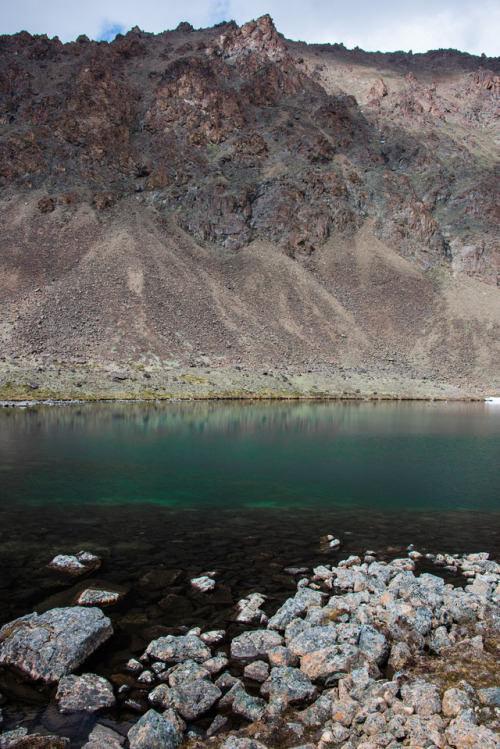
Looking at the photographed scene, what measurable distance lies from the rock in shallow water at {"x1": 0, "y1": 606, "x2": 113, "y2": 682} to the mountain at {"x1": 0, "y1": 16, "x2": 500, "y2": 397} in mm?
53787

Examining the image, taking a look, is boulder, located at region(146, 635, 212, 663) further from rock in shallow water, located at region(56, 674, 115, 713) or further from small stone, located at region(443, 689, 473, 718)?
small stone, located at region(443, 689, 473, 718)

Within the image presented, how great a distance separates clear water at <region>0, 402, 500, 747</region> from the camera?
1220 cm

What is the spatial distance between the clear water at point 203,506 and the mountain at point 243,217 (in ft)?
100

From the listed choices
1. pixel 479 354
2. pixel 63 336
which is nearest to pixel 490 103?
pixel 479 354

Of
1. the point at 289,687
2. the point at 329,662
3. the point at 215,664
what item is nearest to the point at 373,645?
the point at 329,662

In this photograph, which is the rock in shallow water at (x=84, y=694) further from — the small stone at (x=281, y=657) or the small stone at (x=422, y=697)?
the small stone at (x=422, y=697)

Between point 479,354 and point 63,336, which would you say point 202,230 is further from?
point 479,354

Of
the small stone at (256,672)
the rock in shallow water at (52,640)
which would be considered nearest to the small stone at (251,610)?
the small stone at (256,672)

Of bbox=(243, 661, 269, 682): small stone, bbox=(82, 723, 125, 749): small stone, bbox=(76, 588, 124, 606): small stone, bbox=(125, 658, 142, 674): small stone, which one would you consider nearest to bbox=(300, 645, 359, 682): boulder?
bbox=(243, 661, 269, 682): small stone

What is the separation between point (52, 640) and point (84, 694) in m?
1.56

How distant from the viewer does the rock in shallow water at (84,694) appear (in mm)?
8258

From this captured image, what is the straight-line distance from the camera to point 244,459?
32.6 metres

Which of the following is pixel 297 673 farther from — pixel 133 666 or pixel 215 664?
pixel 133 666

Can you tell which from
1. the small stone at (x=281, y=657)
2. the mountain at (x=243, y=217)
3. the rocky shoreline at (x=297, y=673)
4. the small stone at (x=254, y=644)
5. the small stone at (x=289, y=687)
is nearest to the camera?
the rocky shoreline at (x=297, y=673)
